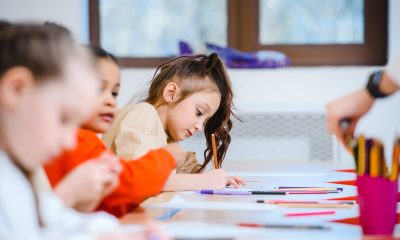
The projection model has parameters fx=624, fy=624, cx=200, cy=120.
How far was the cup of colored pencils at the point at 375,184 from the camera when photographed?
75cm

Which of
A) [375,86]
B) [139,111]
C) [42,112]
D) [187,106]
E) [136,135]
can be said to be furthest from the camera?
[187,106]

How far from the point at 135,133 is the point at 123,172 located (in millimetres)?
378

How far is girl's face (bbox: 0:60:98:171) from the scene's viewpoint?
58cm

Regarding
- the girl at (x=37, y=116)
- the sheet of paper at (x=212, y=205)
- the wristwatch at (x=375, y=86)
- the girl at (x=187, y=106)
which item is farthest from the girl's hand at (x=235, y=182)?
the girl at (x=37, y=116)

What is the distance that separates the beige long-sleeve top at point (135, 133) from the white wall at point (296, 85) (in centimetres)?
157

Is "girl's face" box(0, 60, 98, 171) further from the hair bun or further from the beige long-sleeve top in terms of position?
the hair bun

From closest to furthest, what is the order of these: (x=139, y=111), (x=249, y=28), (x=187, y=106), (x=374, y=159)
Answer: (x=374, y=159), (x=139, y=111), (x=187, y=106), (x=249, y=28)

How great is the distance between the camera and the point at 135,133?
4.32ft

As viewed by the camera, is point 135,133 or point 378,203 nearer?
point 378,203

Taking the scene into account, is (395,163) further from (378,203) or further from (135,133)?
(135,133)

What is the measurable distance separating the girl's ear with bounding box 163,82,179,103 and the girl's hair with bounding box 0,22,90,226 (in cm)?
104

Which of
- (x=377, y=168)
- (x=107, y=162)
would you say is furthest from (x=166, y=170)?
(x=377, y=168)

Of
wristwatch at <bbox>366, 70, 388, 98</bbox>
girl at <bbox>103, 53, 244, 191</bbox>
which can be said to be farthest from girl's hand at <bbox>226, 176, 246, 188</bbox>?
wristwatch at <bbox>366, 70, 388, 98</bbox>

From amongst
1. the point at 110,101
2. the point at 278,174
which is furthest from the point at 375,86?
the point at 278,174
